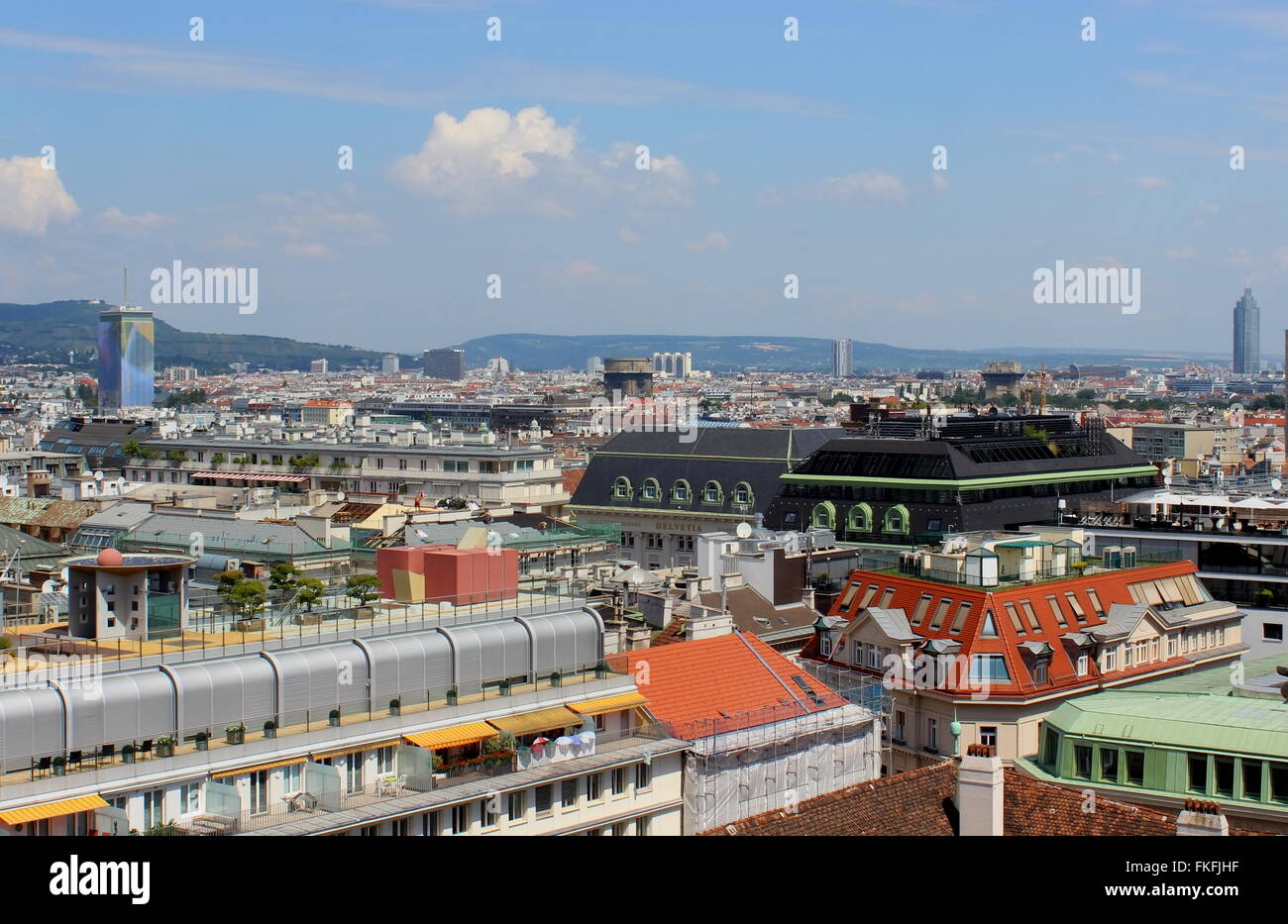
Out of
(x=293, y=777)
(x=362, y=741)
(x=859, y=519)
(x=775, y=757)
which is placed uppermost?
(x=859, y=519)

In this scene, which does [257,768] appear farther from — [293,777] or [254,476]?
[254,476]

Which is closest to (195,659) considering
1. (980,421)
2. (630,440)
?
(980,421)

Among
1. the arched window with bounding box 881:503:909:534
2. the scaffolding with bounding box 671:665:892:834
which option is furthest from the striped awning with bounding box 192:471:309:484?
the scaffolding with bounding box 671:665:892:834

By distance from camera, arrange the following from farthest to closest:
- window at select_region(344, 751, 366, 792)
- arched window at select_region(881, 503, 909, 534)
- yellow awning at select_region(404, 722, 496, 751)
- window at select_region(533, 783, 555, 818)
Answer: arched window at select_region(881, 503, 909, 534) < window at select_region(533, 783, 555, 818) < yellow awning at select_region(404, 722, 496, 751) < window at select_region(344, 751, 366, 792)

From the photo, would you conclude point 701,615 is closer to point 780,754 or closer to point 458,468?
point 780,754

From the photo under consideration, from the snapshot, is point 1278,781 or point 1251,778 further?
point 1251,778

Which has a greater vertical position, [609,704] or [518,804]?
[609,704]

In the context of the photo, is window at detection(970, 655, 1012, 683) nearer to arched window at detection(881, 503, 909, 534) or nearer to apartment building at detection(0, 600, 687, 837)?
apartment building at detection(0, 600, 687, 837)

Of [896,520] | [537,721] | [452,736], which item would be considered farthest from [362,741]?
[896,520]
